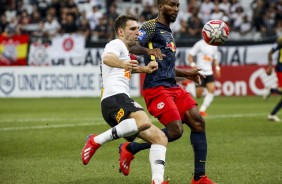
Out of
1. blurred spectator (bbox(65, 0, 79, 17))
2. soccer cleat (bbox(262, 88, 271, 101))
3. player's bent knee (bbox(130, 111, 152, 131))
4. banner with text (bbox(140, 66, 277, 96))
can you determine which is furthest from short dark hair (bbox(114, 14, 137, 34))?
blurred spectator (bbox(65, 0, 79, 17))

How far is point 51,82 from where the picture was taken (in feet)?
91.9

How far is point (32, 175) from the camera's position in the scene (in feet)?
29.7

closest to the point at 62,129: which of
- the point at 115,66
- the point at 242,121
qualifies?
the point at 242,121

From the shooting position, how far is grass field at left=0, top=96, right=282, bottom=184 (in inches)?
353

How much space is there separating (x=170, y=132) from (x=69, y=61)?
2117 cm

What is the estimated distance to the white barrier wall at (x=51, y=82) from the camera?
27.6 metres

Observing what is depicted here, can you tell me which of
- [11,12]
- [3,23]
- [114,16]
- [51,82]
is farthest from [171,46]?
[11,12]

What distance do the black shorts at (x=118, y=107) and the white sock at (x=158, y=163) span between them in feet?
1.77

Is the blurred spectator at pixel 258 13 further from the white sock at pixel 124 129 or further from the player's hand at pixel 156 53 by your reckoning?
the white sock at pixel 124 129

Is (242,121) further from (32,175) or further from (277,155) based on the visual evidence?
(32,175)

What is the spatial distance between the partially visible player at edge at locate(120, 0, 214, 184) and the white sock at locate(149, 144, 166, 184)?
0.65m

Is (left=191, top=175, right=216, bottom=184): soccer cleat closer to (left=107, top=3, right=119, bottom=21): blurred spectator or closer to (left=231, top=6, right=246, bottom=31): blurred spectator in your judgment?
(left=231, top=6, right=246, bottom=31): blurred spectator

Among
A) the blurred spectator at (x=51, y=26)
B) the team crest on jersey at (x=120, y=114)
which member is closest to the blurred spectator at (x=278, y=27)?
the blurred spectator at (x=51, y=26)

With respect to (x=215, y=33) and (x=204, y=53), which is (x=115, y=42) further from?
(x=204, y=53)
